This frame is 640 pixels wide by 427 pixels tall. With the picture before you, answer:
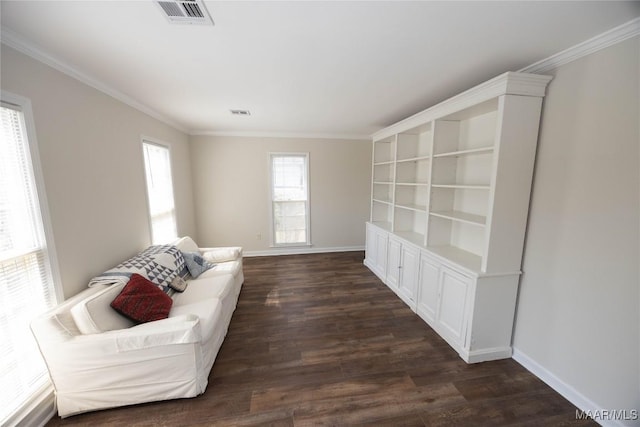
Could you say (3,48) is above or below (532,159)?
above

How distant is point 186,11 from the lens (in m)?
1.26

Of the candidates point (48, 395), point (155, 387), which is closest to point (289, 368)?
point (155, 387)

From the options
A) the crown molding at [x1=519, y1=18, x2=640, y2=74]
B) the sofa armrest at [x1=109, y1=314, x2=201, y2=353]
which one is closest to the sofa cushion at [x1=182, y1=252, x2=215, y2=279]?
the sofa armrest at [x1=109, y1=314, x2=201, y2=353]

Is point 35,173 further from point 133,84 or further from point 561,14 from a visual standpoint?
point 561,14

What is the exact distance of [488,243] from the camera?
197 cm

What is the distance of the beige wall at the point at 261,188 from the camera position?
4.55 metres

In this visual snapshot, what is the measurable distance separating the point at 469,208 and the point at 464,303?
41.8 inches

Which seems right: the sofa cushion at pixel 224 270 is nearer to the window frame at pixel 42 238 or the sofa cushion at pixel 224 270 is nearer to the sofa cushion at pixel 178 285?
the sofa cushion at pixel 178 285

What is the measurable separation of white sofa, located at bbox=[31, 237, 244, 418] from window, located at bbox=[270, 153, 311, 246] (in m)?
3.25

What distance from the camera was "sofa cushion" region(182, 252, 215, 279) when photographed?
2.84 meters

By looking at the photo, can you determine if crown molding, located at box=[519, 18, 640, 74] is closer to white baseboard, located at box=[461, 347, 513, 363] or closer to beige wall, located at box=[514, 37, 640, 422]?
beige wall, located at box=[514, 37, 640, 422]

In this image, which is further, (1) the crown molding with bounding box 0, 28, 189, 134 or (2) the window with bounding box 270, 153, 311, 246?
(2) the window with bounding box 270, 153, 311, 246

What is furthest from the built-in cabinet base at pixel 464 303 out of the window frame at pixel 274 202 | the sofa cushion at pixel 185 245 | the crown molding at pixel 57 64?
the crown molding at pixel 57 64

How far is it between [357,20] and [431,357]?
268 cm
